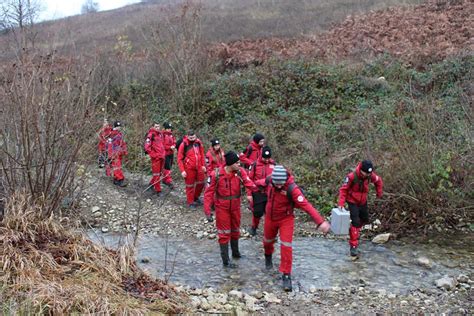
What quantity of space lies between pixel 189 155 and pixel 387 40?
36.3ft

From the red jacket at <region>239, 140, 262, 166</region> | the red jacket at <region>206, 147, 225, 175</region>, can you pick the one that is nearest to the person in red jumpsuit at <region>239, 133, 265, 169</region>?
the red jacket at <region>239, 140, 262, 166</region>

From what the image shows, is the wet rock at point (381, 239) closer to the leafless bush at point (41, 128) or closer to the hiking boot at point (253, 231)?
the hiking boot at point (253, 231)

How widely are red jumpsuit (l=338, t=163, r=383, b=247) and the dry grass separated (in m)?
3.29

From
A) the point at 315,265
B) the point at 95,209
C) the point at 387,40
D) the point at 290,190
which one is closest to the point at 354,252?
the point at 315,265

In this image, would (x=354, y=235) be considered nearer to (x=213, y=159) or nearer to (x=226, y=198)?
(x=226, y=198)

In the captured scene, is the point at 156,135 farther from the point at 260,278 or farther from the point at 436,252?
the point at 436,252

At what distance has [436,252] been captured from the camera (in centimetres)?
802

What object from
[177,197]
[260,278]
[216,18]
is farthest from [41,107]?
[216,18]

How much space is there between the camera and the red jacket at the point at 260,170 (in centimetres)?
870

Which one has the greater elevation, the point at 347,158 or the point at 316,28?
the point at 316,28

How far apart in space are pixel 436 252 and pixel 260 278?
3.19 metres

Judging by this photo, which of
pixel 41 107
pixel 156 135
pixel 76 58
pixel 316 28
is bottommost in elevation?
pixel 156 135

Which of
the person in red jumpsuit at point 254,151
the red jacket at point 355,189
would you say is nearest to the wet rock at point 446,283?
the red jacket at point 355,189

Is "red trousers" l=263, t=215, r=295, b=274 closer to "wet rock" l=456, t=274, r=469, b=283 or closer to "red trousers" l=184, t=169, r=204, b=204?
"wet rock" l=456, t=274, r=469, b=283
